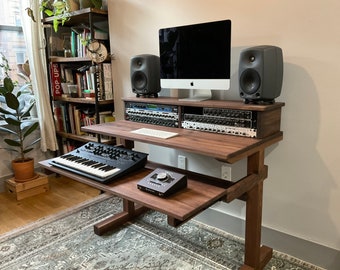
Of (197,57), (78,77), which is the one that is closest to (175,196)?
(197,57)

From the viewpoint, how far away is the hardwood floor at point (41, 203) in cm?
233

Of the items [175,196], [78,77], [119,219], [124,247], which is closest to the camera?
[175,196]

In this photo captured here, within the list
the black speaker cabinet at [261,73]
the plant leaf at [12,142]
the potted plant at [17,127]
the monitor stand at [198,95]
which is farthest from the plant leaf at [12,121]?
the black speaker cabinet at [261,73]

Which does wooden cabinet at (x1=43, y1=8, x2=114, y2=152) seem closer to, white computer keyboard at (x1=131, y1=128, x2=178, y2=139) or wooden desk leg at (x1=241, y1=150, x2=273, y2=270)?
white computer keyboard at (x1=131, y1=128, x2=178, y2=139)

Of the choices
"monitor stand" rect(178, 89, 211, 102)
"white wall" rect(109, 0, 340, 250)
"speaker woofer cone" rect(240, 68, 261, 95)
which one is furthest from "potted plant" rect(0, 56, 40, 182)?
"speaker woofer cone" rect(240, 68, 261, 95)

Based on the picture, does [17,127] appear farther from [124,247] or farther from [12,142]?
[124,247]

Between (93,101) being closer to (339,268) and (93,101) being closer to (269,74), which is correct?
(269,74)

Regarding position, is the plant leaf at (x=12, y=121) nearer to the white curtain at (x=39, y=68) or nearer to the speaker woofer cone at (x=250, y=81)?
the white curtain at (x=39, y=68)

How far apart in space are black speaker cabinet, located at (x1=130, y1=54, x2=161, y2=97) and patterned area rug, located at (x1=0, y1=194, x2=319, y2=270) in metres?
0.96

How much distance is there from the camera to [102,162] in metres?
1.62

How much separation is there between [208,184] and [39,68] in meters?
2.11

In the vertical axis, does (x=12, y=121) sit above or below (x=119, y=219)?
above

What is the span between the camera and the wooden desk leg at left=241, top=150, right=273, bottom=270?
61.9 inches

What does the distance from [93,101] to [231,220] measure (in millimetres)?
1469
